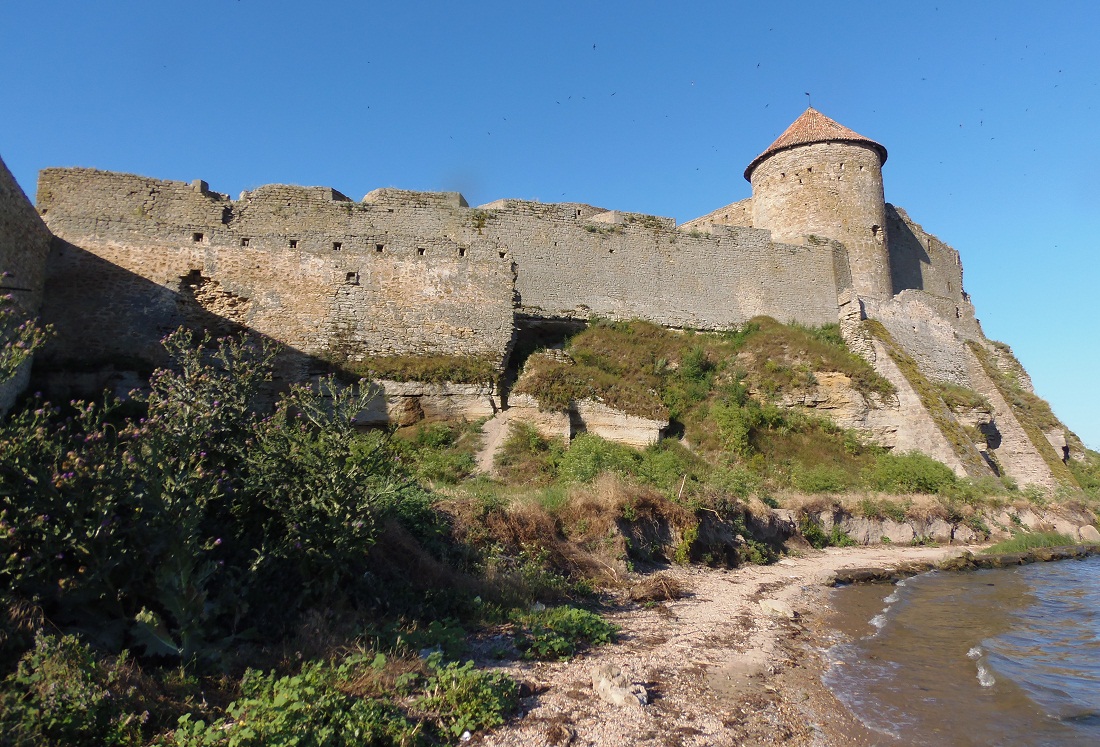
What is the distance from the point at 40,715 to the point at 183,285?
13458mm

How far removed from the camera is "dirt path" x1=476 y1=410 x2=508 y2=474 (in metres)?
13.5

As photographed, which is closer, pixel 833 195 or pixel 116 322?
pixel 116 322

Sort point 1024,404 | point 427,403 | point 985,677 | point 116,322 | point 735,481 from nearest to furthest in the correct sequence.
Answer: point 985,677 → point 735,481 → point 116,322 → point 427,403 → point 1024,404

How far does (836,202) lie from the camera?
25.6 metres

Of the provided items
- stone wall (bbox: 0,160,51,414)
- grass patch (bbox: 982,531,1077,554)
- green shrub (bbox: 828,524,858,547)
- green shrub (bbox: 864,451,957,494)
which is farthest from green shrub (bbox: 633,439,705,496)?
stone wall (bbox: 0,160,51,414)

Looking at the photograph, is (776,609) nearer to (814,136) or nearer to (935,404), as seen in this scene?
(935,404)

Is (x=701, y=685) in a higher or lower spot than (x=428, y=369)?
lower

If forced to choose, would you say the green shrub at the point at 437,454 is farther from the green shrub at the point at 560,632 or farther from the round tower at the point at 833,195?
the round tower at the point at 833,195

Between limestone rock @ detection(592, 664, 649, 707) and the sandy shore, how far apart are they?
0.19ft

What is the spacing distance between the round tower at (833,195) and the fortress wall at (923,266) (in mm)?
3679

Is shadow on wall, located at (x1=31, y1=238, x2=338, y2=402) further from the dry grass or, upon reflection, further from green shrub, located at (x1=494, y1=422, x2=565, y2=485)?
the dry grass

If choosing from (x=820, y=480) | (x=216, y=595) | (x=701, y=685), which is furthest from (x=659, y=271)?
(x=216, y=595)

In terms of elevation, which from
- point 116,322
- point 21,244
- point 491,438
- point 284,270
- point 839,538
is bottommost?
point 839,538

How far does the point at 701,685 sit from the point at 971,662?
3.53 meters
